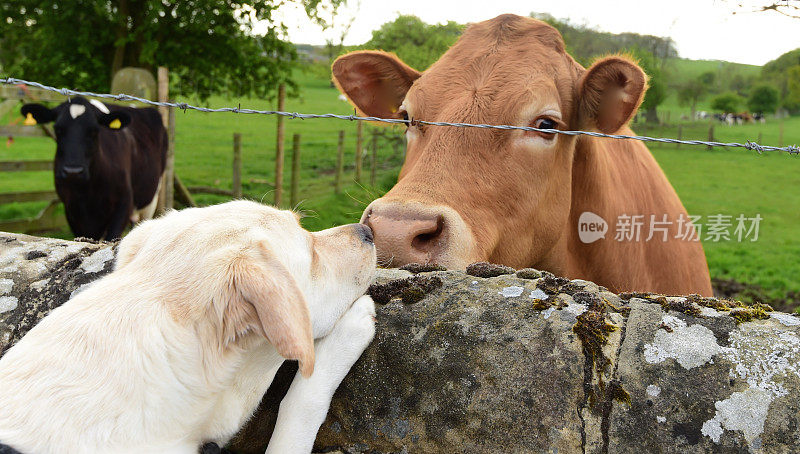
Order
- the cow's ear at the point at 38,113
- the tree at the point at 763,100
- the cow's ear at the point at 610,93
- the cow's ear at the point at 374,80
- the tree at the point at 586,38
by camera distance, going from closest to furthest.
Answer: the cow's ear at the point at 610,93 → the cow's ear at the point at 374,80 → the tree at the point at 586,38 → the cow's ear at the point at 38,113 → the tree at the point at 763,100

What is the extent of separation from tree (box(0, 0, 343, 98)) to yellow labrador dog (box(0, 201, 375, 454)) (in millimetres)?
11469

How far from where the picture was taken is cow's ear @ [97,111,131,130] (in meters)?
7.48

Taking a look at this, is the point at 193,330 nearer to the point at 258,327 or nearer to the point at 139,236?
the point at 258,327

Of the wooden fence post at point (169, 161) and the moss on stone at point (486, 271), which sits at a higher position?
the moss on stone at point (486, 271)

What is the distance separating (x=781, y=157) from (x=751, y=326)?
3089 centimetres

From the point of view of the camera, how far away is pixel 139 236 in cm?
201

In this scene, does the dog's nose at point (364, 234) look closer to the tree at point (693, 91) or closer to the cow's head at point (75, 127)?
the cow's head at point (75, 127)

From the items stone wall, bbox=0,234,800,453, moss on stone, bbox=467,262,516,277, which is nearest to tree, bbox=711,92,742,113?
moss on stone, bbox=467,262,516,277

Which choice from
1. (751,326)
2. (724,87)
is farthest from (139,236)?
(724,87)

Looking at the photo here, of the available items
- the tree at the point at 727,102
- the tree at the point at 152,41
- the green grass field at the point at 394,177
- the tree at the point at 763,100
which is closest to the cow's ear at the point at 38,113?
the green grass field at the point at 394,177

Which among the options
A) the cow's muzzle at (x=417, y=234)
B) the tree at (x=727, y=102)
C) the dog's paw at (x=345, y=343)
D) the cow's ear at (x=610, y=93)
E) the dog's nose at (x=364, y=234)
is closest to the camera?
the dog's paw at (x=345, y=343)

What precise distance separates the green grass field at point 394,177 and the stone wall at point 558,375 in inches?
192

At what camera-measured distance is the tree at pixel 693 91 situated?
16795 mm

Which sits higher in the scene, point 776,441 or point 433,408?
point 776,441
